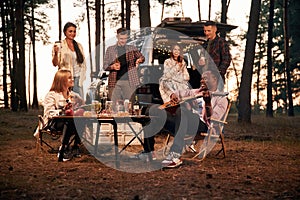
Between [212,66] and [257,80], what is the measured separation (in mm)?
35094

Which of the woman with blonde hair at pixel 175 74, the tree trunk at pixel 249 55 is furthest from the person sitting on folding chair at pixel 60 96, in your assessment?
the tree trunk at pixel 249 55

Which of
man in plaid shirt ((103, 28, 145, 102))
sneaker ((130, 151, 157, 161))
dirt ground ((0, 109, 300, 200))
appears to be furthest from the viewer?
man in plaid shirt ((103, 28, 145, 102))

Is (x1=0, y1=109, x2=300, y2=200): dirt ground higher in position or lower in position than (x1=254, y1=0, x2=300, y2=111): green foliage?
lower

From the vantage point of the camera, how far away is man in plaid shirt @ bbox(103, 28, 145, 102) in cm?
857

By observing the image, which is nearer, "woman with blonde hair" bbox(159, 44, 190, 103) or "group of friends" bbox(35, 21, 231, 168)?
"group of friends" bbox(35, 21, 231, 168)

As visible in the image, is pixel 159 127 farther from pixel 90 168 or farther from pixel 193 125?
pixel 90 168

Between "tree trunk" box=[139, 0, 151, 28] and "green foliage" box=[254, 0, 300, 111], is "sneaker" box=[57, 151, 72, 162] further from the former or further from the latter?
"green foliage" box=[254, 0, 300, 111]

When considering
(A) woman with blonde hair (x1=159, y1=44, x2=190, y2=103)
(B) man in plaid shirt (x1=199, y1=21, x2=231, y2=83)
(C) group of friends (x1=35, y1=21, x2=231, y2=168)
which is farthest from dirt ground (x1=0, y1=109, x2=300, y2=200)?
(B) man in plaid shirt (x1=199, y1=21, x2=231, y2=83)

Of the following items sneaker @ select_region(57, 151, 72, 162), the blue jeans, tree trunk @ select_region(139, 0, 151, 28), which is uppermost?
tree trunk @ select_region(139, 0, 151, 28)

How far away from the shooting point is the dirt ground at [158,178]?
16.3 feet

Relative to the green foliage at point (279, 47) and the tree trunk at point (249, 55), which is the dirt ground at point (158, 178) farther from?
the green foliage at point (279, 47)

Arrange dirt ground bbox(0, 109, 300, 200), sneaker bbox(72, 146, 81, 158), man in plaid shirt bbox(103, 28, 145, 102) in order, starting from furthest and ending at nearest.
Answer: man in plaid shirt bbox(103, 28, 145, 102) → sneaker bbox(72, 146, 81, 158) → dirt ground bbox(0, 109, 300, 200)

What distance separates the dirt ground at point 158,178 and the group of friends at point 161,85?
1.64 feet

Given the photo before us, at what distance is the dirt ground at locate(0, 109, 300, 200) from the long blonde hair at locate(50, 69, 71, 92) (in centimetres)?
110
